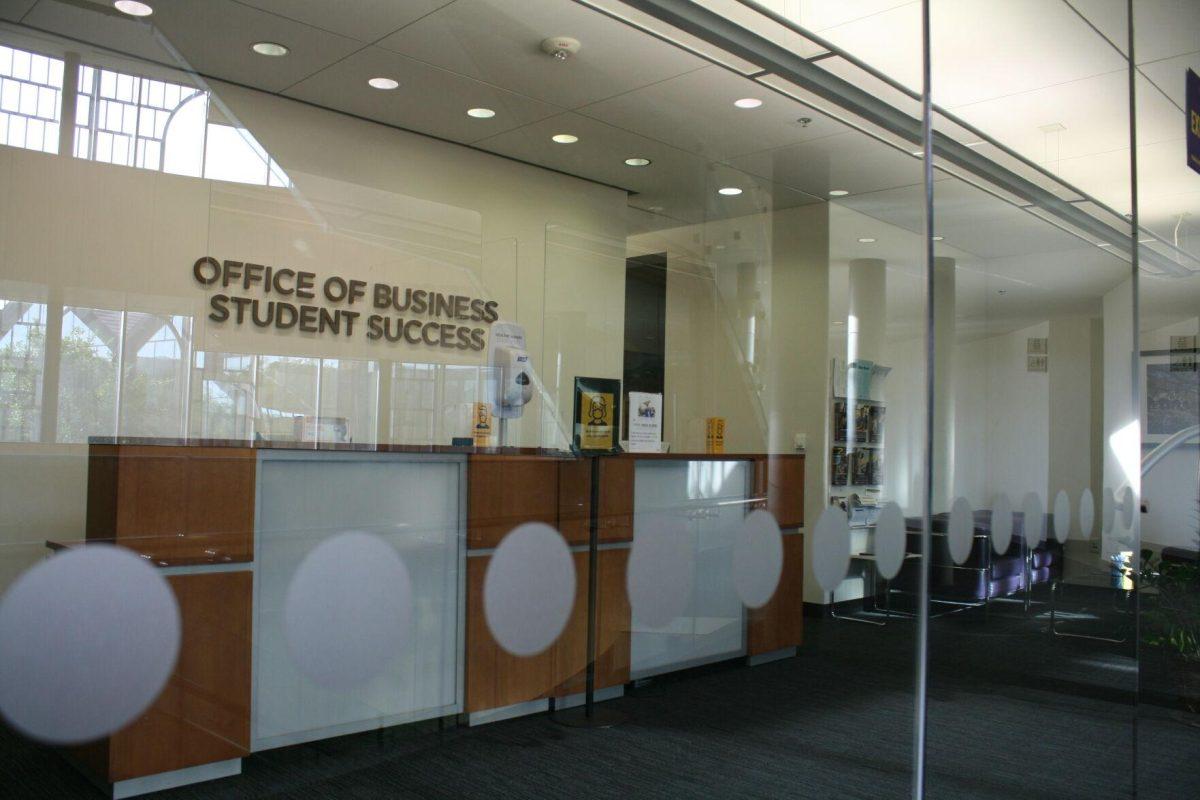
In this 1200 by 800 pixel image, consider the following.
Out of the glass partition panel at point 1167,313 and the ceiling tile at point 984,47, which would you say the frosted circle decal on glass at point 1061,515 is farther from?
the ceiling tile at point 984,47

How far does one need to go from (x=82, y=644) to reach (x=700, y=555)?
5.12ft

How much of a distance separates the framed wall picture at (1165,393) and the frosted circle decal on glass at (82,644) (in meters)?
3.36

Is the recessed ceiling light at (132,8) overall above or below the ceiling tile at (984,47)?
below

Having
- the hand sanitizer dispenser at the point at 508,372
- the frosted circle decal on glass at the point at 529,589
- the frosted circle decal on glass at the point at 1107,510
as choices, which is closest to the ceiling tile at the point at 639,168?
the hand sanitizer dispenser at the point at 508,372

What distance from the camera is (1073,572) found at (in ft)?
10.5

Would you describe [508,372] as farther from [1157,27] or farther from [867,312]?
[1157,27]

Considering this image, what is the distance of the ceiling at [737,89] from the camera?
5.39 ft

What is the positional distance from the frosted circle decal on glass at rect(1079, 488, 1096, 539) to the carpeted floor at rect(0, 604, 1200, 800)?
37 centimetres

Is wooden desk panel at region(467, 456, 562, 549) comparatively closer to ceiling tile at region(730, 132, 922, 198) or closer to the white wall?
ceiling tile at region(730, 132, 922, 198)

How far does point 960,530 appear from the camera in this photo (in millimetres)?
2904

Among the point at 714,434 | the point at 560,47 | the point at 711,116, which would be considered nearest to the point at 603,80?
the point at 560,47

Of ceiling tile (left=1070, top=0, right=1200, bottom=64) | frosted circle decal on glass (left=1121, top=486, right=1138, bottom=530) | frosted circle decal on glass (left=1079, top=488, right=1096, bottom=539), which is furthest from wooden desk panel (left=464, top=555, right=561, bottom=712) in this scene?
ceiling tile (left=1070, top=0, right=1200, bottom=64)

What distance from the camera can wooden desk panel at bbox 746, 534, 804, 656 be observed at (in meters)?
2.65

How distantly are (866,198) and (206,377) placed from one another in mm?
2165
